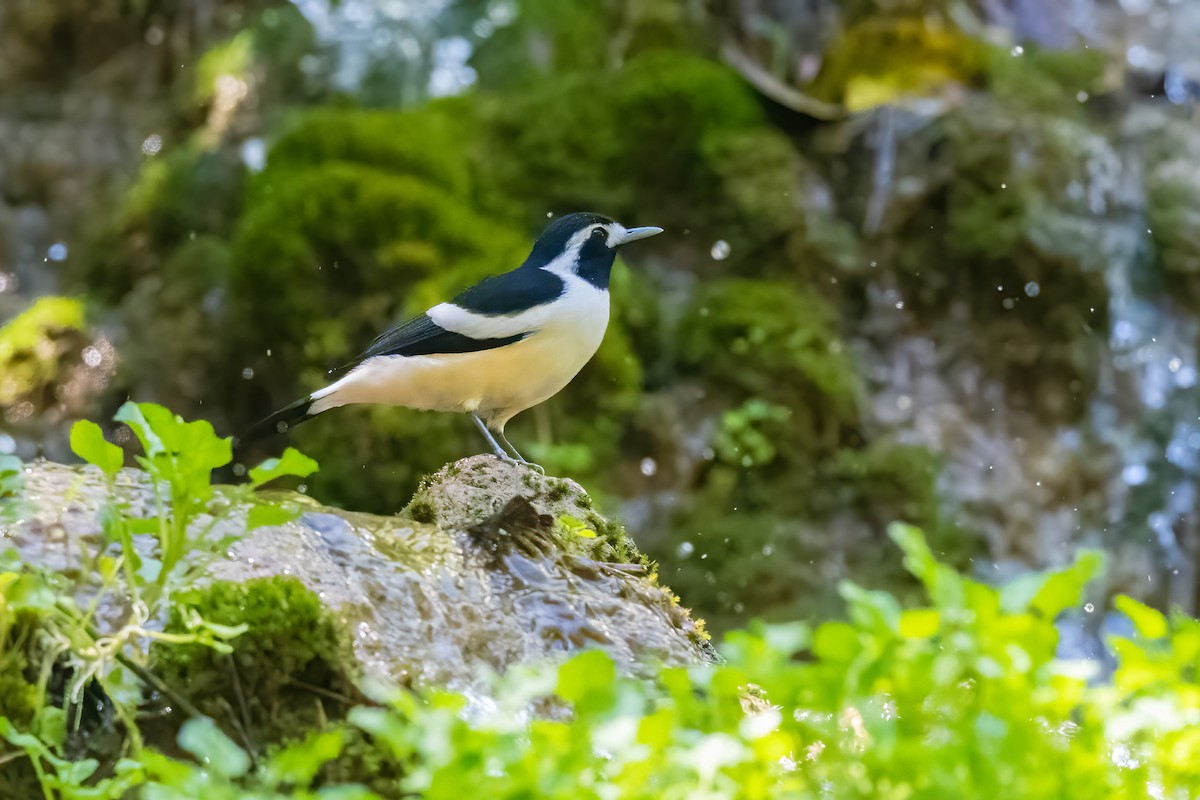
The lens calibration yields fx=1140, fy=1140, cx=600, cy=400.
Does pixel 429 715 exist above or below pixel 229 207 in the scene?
above

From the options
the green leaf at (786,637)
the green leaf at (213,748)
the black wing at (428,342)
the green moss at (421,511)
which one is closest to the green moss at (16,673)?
the green leaf at (213,748)

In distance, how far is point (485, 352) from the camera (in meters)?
3.74

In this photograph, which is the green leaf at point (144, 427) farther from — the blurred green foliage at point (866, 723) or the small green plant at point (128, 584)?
the blurred green foliage at point (866, 723)

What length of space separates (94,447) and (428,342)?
1840 millimetres

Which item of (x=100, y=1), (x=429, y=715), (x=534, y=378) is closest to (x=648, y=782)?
(x=429, y=715)

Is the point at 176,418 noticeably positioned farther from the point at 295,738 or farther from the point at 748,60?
the point at 748,60

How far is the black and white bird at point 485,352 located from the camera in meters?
3.76

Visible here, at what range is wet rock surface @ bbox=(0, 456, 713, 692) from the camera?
2.42 m

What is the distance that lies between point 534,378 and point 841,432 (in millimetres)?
3795

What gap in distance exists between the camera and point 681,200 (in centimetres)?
757

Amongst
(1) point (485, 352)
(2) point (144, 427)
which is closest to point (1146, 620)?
(2) point (144, 427)

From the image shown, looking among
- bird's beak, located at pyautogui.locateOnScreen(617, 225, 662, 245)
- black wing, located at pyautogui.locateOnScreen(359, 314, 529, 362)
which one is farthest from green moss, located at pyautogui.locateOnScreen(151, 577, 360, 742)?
bird's beak, located at pyautogui.locateOnScreen(617, 225, 662, 245)

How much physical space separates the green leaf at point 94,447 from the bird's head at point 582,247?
7.09ft

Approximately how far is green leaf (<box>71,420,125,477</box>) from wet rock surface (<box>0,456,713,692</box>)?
19 cm
